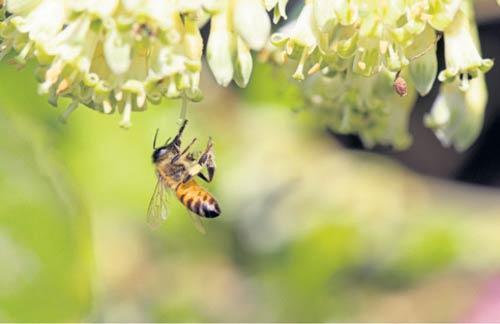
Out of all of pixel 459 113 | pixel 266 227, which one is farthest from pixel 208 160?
pixel 266 227

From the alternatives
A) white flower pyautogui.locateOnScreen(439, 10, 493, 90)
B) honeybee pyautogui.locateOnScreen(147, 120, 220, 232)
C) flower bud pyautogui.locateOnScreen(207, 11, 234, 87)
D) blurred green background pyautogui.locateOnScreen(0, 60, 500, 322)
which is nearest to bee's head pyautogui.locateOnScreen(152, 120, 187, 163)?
honeybee pyautogui.locateOnScreen(147, 120, 220, 232)

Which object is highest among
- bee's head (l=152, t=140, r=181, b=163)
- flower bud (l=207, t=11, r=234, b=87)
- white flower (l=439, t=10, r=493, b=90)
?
white flower (l=439, t=10, r=493, b=90)

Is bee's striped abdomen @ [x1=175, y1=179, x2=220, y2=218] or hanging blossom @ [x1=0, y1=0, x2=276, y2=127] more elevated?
hanging blossom @ [x1=0, y1=0, x2=276, y2=127]

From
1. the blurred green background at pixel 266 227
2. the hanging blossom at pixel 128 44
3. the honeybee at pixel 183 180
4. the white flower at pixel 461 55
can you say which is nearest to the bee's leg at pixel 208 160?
the honeybee at pixel 183 180

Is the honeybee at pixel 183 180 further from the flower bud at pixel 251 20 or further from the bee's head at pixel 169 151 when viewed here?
the flower bud at pixel 251 20

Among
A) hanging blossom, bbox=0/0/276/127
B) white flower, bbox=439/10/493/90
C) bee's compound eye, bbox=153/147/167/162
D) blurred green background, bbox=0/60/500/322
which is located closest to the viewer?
hanging blossom, bbox=0/0/276/127

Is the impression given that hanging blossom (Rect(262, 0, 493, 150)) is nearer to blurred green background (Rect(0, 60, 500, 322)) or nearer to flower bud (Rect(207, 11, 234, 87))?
flower bud (Rect(207, 11, 234, 87))
